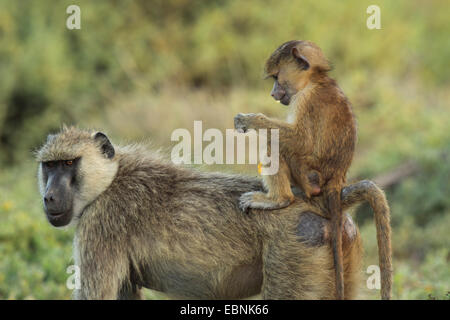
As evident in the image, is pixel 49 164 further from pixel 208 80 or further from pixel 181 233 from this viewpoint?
pixel 208 80

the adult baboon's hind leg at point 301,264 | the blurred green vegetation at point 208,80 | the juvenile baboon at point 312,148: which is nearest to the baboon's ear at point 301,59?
the juvenile baboon at point 312,148

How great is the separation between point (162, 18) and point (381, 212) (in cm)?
1190

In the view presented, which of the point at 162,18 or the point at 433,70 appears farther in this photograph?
the point at 433,70

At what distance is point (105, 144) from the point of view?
4227 mm

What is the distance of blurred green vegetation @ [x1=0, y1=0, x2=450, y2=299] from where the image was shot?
859 cm

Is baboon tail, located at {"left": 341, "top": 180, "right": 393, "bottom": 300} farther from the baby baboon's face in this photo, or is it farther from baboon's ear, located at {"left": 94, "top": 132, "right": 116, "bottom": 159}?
baboon's ear, located at {"left": 94, "top": 132, "right": 116, "bottom": 159}

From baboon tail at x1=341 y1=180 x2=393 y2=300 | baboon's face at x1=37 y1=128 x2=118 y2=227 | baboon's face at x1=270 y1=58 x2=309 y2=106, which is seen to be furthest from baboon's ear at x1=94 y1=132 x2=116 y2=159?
baboon tail at x1=341 y1=180 x2=393 y2=300

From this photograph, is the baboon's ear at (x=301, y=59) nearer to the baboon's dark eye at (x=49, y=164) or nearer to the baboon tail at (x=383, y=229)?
the baboon tail at (x=383, y=229)

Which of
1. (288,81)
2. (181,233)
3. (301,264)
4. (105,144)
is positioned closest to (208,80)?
(105,144)

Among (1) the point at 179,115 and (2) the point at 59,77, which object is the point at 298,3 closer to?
(1) the point at 179,115

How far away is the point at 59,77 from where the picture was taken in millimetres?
12227

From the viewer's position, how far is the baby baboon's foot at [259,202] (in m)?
3.80

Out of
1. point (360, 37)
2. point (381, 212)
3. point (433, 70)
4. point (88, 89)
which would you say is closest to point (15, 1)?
→ point (88, 89)
